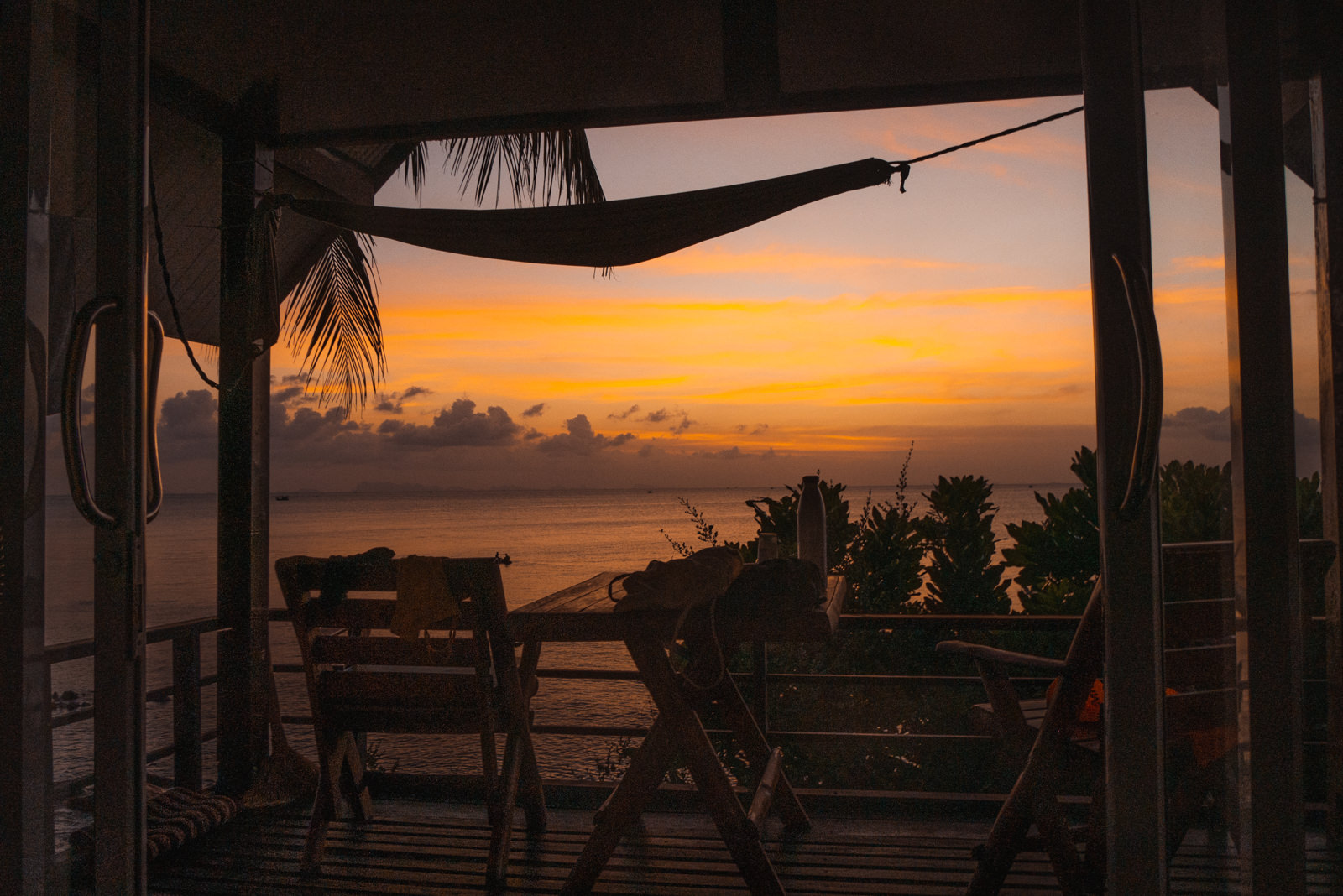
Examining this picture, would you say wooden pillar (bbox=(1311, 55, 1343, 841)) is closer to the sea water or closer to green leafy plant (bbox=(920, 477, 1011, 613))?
the sea water

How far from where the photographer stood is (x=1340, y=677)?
1119 millimetres

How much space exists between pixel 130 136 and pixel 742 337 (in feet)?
85.8

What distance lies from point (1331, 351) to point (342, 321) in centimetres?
631

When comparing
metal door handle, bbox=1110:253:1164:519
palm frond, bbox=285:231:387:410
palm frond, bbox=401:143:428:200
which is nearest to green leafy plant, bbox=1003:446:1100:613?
metal door handle, bbox=1110:253:1164:519

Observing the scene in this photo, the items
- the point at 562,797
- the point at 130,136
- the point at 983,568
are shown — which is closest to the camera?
the point at 130,136

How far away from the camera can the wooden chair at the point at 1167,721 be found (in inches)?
47.9

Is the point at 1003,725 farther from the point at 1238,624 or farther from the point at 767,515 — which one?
the point at 767,515

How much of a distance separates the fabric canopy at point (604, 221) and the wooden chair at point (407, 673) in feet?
3.26

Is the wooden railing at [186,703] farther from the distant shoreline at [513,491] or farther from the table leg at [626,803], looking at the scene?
the distant shoreline at [513,491]

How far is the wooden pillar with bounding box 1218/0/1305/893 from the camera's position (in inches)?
45.3

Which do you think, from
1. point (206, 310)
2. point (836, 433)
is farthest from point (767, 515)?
point (836, 433)

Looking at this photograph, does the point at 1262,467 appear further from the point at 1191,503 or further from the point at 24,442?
the point at 24,442

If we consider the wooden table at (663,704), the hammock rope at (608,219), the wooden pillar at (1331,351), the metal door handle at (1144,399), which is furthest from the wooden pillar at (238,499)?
the wooden pillar at (1331,351)

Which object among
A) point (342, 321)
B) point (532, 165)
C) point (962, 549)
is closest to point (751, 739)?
point (962, 549)
